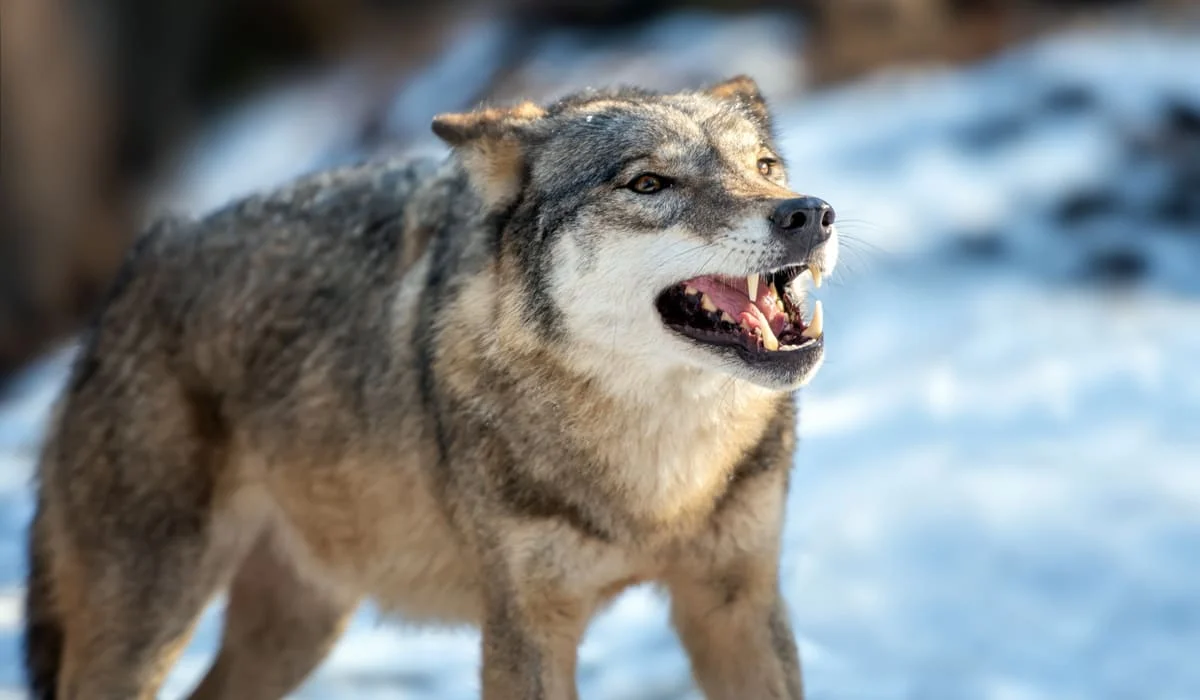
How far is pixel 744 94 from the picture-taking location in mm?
4191

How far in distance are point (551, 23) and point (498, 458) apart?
10.3 m

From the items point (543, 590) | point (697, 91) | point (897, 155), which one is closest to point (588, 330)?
point (543, 590)

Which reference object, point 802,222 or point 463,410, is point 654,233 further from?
point 463,410

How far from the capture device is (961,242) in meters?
8.95

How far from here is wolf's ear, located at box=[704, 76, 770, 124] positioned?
410 cm

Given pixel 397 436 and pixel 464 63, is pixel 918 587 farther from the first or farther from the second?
pixel 464 63

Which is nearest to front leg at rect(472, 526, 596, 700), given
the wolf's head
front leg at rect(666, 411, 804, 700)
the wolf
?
the wolf

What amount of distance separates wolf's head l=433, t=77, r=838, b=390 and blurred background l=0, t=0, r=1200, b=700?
314 millimetres

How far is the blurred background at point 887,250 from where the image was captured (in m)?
5.59

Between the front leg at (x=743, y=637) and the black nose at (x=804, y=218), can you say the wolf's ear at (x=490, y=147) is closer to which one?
the black nose at (x=804, y=218)

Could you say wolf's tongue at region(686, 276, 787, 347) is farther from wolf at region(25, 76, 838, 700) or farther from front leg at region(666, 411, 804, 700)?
front leg at region(666, 411, 804, 700)

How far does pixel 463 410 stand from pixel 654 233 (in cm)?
72

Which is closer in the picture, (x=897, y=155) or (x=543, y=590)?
(x=543, y=590)

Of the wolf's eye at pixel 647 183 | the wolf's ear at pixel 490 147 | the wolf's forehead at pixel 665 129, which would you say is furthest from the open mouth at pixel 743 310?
Answer: the wolf's ear at pixel 490 147
